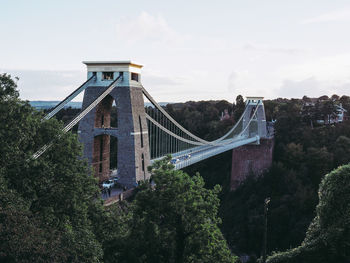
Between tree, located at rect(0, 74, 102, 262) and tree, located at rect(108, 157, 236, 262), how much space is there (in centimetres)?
133

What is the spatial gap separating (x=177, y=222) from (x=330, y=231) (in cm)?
591

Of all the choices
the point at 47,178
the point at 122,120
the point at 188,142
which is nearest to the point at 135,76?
the point at 122,120

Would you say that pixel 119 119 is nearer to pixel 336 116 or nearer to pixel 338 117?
pixel 336 116

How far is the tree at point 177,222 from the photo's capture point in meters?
10.0

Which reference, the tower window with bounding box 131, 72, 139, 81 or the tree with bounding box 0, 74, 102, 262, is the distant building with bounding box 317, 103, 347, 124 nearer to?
the tower window with bounding box 131, 72, 139, 81

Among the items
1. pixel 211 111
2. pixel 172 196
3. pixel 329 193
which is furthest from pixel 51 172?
pixel 211 111

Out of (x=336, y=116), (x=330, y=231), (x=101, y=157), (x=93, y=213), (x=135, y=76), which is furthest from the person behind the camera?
(x=336, y=116)

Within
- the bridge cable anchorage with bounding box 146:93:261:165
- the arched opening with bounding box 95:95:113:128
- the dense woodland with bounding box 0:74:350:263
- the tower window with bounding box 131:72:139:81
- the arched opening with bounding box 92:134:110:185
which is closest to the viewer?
the dense woodland with bounding box 0:74:350:263

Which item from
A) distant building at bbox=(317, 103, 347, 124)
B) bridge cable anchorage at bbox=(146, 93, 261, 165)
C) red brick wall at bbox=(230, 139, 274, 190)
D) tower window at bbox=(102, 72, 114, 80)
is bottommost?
red brick wall at bbox=(230, 139, 274, 190)

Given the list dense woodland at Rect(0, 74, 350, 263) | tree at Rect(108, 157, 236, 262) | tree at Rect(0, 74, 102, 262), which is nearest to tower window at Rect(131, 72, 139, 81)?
dense woodland at Rect(0, 74, 350, 263)

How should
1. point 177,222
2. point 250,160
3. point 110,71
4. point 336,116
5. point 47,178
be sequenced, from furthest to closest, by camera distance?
point 336,116 < point 250,160 < point 110,71 < point 47,178 < point 177,222

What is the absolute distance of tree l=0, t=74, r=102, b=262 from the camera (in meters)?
8.91

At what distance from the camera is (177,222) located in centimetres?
1016

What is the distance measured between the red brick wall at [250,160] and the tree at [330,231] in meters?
22.2
